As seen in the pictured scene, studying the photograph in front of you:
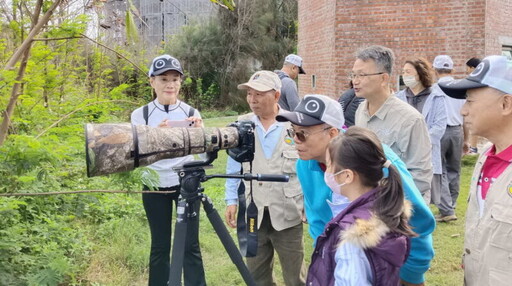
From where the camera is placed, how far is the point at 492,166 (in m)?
2.00

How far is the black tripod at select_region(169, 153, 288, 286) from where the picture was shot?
2152 millimetres

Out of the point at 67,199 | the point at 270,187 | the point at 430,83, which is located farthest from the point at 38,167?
the point at 430,83

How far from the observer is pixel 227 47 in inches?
853

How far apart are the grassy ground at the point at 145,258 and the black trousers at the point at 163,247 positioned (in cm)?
54

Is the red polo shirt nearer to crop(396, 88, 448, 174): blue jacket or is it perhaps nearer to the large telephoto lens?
the large telephoto lens

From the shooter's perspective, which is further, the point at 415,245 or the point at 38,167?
the point at 38,167

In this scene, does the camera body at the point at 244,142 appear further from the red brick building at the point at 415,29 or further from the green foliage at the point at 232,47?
the green foliage at the point at 232,47

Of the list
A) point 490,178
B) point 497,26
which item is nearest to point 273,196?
point 490,178

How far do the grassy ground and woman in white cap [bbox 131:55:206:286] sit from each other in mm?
567

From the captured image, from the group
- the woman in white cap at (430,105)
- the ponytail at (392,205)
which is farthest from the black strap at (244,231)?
the woman in white cap at (430,105)

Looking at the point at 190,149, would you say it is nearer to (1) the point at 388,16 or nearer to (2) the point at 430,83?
(2) the point at 430,83

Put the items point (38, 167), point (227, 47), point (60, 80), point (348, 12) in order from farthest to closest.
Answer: point (227, 47) → point (348, 12) → point (60, 80) → point (38, 167)

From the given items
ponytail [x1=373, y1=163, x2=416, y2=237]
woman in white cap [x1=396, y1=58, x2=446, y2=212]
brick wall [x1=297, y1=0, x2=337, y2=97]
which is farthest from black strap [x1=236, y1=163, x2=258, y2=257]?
brick wall [x1=297, y1=0, x2=337, y2=97]

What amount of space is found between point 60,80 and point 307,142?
223 cm
